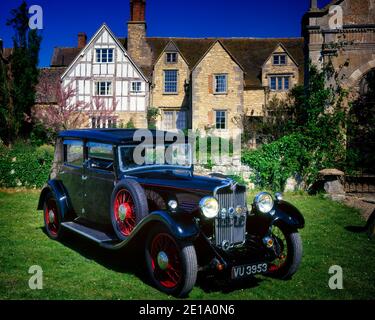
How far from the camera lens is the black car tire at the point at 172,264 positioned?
399 cm

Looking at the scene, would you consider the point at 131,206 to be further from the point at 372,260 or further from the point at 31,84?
the point at 31,84

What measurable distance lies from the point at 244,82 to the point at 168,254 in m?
26.6

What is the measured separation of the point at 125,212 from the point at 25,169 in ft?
28.2

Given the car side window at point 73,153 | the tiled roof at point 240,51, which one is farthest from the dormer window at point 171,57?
the car side window at point 73,153

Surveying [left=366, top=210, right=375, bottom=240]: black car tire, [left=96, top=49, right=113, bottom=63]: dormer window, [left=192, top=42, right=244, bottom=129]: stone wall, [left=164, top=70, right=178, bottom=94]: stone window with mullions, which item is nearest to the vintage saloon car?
[left=366, top=210, right=375, bottom=240]: black car tire

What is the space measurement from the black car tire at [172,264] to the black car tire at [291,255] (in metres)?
1.51

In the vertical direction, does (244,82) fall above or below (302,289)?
above

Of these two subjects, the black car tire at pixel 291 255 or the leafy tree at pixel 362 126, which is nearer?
the black car tire at pixel 291 255

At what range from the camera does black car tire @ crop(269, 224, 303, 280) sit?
4750mm

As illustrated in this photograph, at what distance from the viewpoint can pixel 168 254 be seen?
4367 mm

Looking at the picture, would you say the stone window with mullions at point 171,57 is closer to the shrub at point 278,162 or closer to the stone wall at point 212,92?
the stone wall at point 212,92

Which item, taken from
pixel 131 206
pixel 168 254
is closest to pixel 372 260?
pixel 168 254

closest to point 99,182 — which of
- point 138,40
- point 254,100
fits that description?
point 254,100

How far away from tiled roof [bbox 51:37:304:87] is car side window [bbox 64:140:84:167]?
2365 centimetres
